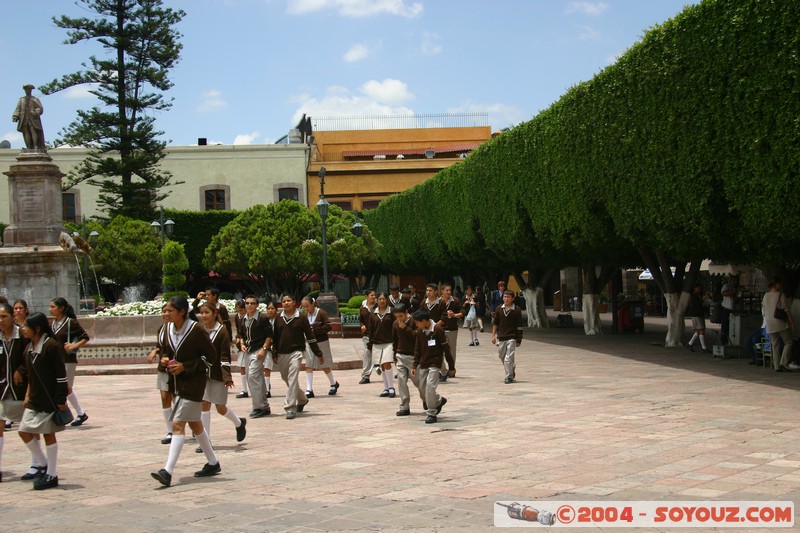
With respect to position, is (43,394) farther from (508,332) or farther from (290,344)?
(508,332)

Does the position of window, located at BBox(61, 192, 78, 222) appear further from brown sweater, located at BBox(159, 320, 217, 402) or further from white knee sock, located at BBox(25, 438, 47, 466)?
brown sweater, located at BBox(159, 320, 217, 402)

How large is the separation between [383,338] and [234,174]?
1828 inches

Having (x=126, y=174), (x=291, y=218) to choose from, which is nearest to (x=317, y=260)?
(x=291, y=218)

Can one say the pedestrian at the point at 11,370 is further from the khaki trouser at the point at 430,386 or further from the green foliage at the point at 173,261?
the green foliage at the point at 173,261

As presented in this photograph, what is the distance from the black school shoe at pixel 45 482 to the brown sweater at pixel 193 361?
1257mm

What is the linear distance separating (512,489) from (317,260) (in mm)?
37111

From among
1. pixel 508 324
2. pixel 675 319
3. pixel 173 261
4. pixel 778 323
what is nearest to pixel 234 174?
pixel 173 261

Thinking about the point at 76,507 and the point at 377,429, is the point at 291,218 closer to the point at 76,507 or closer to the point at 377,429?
the point at 377,429

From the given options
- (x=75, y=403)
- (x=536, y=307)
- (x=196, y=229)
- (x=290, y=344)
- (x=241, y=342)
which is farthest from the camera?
(x=196, y=229)

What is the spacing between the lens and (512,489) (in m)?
7.71


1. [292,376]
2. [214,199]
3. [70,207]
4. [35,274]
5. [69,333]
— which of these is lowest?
[292,376]

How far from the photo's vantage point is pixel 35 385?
8289 millimetres

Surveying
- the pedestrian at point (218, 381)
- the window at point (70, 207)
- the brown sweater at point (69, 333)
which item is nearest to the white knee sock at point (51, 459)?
the pedestrian at point (218, 381)

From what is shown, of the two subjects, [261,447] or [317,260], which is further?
[317,260]
